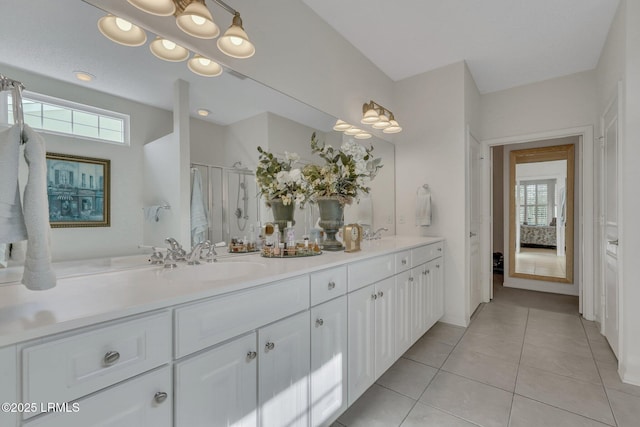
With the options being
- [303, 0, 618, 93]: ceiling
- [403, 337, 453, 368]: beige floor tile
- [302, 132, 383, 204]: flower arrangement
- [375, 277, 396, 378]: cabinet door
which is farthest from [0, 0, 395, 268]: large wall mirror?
[403, 337, 453, 368]: beige floor tile

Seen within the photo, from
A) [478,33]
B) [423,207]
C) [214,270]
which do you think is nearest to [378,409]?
[214,270]

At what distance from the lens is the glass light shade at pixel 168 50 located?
137 centimetres

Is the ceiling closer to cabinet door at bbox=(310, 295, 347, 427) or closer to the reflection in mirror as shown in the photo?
the reflection in mirror

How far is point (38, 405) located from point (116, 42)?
1306 millimetres

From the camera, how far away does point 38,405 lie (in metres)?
0.64

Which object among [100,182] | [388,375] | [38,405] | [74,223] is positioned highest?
[100,182]

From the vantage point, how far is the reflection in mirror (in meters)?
4.25

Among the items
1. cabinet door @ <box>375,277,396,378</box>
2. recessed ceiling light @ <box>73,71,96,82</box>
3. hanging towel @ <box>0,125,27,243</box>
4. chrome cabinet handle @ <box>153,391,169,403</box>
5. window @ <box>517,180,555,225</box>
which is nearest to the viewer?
hanging towel @ <box>0,125,27,243</box>

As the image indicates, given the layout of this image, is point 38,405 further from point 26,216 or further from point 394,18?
point 394,18

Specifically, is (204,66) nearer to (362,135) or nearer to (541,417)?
(362,135)

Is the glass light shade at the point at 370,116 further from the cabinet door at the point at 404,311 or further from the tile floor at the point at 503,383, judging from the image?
the tile floor at the point at 503,383

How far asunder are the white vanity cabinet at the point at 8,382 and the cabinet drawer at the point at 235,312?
1.11ft

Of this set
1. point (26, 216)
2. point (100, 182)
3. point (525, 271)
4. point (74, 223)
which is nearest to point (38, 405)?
point (26, 216)

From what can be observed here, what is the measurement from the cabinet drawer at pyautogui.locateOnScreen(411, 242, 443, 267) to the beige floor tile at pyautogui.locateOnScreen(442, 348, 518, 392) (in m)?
0.80
